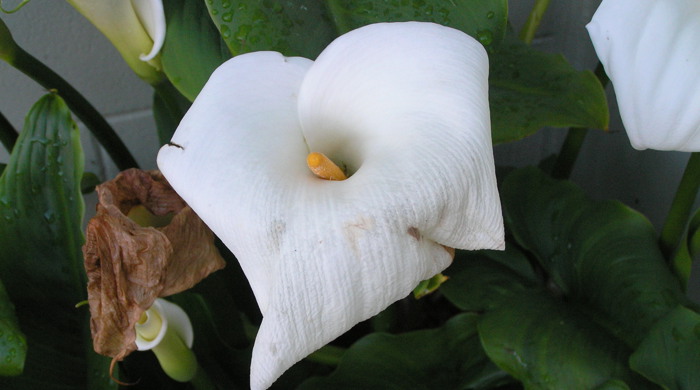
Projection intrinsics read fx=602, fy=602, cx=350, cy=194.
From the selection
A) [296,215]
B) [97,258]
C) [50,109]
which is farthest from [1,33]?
[296,215]

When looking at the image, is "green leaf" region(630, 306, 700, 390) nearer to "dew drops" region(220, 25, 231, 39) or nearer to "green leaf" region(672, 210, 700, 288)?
"green leaf" region(672, 210, 700, 288)

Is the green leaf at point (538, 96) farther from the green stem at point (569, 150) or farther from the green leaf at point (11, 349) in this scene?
the green leaf at point (11, 349)

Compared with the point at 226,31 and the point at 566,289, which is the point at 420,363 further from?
the point at 226,31

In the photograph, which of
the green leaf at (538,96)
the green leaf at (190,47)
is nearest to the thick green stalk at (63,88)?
the green leaf at (190,47)

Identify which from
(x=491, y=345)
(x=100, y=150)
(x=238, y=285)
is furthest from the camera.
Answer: (x=100, y=150)

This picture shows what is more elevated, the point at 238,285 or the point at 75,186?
the point at 75,186

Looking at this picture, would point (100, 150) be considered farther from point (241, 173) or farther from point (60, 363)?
point (241, 173)
